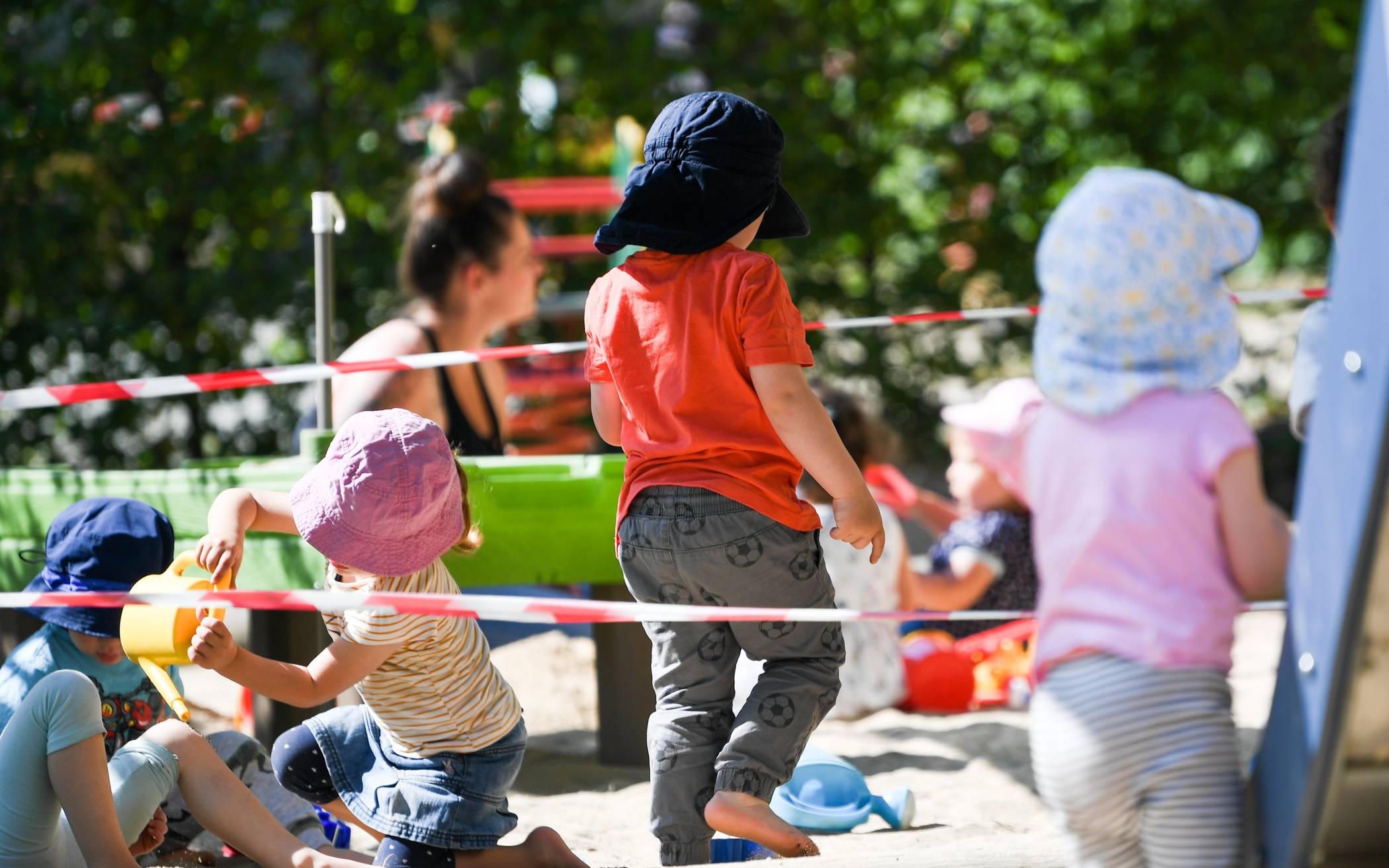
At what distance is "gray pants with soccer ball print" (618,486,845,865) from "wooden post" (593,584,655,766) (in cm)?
103

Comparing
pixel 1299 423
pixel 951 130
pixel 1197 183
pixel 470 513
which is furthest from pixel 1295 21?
pixel 470 513

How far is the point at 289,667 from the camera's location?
252cm

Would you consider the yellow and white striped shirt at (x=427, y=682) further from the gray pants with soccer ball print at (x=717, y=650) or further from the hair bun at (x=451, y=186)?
the hair bun at (x=451, y=186)

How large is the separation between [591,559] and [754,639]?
111 centimetres

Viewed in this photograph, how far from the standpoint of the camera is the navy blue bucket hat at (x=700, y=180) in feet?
8.81

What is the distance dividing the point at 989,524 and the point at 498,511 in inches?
71.5

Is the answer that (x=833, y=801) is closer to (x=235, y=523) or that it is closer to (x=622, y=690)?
(x=622, y=690)

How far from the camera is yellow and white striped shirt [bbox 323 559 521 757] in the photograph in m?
2.60

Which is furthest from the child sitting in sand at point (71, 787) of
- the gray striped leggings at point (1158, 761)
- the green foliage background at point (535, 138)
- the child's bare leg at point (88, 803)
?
the green foliage background at point (535, 138)

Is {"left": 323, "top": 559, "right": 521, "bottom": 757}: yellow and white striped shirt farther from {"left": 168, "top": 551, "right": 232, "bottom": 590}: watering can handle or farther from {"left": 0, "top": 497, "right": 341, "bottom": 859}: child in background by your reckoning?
{"left": 0, "top": 497, "right": 341, "bottom": 859}: child in background

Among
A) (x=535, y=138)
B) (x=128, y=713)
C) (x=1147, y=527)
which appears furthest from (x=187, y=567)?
(x=535, y=138)

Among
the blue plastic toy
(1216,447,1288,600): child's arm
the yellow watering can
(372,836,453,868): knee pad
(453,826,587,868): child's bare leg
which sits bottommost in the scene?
the blue plastic toy

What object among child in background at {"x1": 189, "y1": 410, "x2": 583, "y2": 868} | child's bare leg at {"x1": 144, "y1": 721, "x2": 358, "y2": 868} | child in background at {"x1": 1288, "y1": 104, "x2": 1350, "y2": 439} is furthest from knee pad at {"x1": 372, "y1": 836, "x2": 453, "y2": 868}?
child in background at {"x1": 1288, "y1": 104, "x2": 1350, "y2": 439}

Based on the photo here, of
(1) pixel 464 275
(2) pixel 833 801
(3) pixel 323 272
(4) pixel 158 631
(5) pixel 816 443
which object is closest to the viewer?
(4) pixel 158 631
